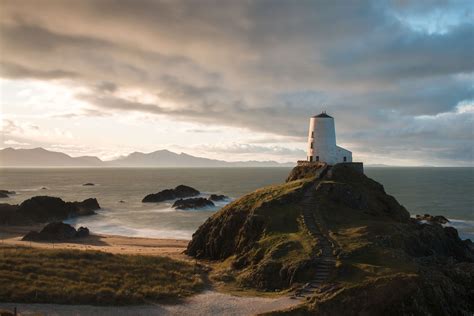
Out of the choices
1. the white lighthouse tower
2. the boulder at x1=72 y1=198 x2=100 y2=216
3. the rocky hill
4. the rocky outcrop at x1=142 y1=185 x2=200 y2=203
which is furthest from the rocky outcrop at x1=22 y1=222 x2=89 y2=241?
the rocky outcrop at x1=142 y1=185 x2=200 y2=203

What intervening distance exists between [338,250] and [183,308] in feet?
38.8

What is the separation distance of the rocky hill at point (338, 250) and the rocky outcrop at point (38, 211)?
43.4m

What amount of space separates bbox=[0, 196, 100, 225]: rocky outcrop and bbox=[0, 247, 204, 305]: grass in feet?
128

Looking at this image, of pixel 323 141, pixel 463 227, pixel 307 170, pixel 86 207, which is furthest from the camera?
pixel 86 207

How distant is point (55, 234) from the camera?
5712cm

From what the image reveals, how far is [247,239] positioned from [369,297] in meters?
13.6

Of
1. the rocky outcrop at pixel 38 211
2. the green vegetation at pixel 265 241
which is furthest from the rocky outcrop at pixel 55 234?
the green vegetation at pixel 265 241

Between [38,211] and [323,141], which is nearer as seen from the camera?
[323,141]

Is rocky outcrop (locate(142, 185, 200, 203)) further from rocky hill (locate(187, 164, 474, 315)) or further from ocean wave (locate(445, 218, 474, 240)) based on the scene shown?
ocean wave (locate(445, 218, 474, 240))

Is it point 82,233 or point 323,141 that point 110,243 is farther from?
point 323,141

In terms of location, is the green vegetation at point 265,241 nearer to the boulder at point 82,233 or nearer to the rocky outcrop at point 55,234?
the rocky outcrop at point 55,234

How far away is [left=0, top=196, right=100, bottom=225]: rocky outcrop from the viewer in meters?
72.2

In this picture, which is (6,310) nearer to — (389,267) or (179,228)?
(389,267)

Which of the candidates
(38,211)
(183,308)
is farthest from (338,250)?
(38,211)
